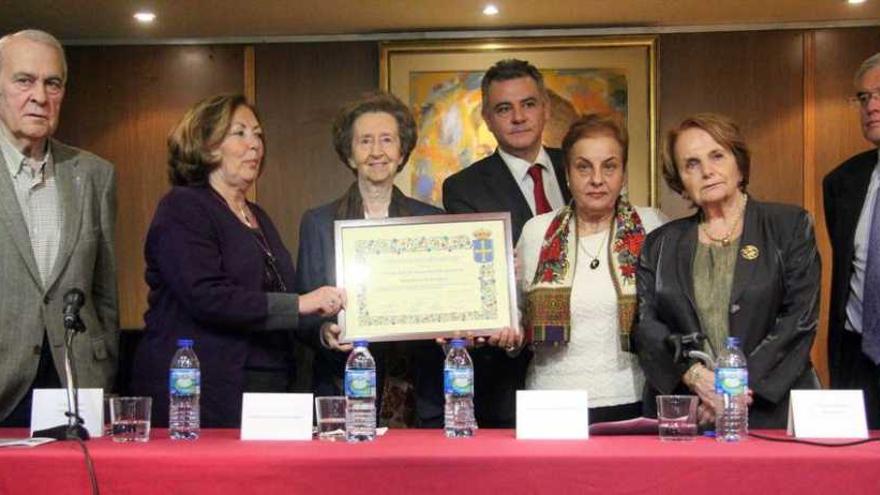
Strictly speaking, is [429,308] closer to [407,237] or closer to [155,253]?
[407,237]

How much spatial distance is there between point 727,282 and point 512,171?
1231 mm

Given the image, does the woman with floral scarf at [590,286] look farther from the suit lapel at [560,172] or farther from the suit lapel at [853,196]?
the suit lapel at [853,196]

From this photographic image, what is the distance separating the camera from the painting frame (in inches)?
296

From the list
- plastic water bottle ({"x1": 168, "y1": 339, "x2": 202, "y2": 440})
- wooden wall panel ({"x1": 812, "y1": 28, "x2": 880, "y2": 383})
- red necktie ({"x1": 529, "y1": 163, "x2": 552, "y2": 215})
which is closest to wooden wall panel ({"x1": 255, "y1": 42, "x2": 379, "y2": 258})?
wooden wall panel ({"x1": 812, "y1": 28, "x2": 880, "y2": 383})

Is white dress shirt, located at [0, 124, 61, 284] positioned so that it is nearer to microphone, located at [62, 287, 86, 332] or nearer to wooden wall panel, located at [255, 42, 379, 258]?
microphone, located at [62, 287, 86, 332]

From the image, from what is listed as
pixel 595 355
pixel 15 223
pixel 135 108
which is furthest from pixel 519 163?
pixel 135 108

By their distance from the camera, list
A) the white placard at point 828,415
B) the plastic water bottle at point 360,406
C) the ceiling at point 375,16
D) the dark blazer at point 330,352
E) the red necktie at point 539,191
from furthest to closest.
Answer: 1. the ceiling at point 375,16
2. the red necktie at point 539,191
3. the dark blazer at point 330,352
4. the plastic water bottle at point 360,406
5. the white placard at point 828,415

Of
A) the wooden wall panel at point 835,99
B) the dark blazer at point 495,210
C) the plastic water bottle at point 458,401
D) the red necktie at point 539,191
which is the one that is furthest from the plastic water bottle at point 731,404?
the wooden wall panel at point 835,99

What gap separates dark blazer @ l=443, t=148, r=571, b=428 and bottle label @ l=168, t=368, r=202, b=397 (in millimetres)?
1181

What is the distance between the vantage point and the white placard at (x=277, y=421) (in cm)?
309

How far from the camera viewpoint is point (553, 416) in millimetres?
3068

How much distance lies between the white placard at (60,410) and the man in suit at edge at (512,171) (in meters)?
1.43

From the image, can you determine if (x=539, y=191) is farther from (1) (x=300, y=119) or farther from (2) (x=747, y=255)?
(1) (x=300, y=119)

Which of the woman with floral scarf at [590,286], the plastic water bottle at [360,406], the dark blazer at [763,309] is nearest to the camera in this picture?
the plastic water bottle at [360,406]
